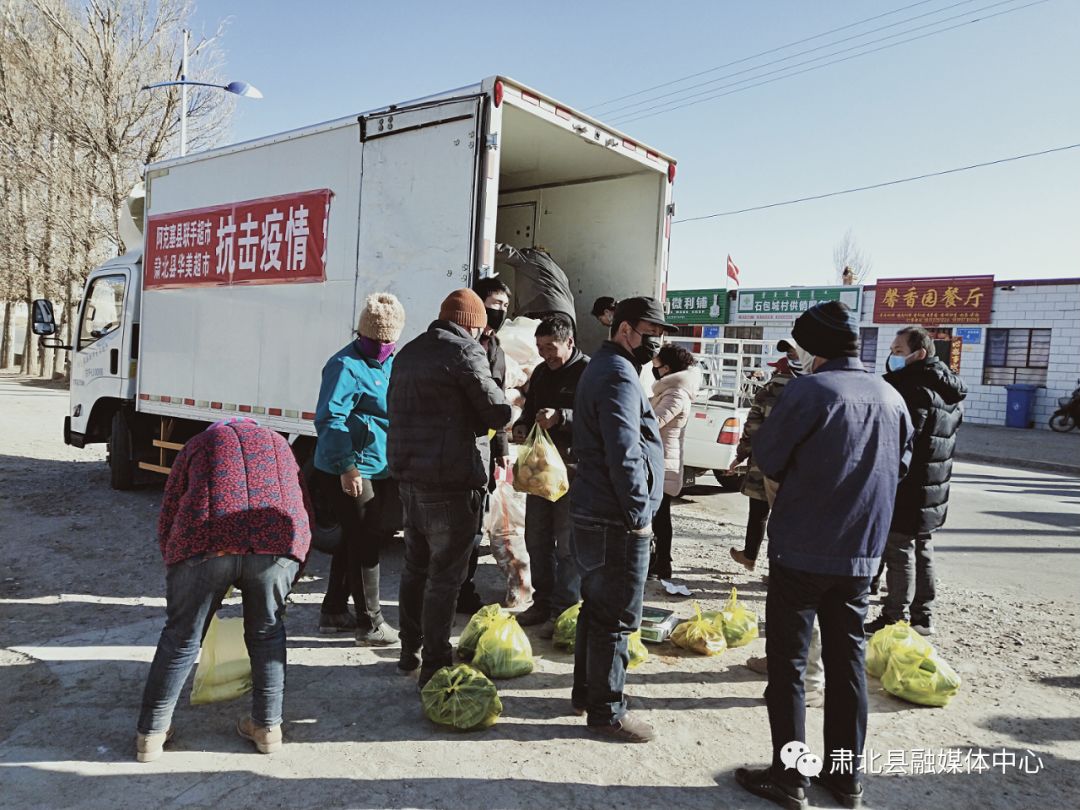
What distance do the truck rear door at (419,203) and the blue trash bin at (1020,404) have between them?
20.8m

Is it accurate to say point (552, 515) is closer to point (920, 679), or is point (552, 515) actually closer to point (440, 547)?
point (440, 547)

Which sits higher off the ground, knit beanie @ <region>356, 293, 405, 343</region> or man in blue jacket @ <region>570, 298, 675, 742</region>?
knit beanie @ <region>356, 293, 405, 343</region>

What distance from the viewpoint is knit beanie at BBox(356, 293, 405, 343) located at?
4055mm

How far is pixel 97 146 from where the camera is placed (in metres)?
22.1

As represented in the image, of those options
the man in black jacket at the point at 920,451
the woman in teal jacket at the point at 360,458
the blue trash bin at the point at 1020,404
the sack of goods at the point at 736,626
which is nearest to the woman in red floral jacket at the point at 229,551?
the woman in teal jacket at the point at 360,458

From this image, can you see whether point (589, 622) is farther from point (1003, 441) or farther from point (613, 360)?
point (1003, 441)

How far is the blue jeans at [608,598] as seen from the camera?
3215mm

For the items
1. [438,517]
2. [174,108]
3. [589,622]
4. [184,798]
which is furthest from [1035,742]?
[174,108]

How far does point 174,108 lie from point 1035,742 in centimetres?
2551

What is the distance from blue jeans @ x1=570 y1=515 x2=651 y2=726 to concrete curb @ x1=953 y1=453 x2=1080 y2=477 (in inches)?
537

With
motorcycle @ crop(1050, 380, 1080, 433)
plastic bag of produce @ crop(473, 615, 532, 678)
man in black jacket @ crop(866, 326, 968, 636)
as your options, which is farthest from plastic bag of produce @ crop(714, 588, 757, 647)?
motorcycle @ crop(1050, 380, 1080, 433)

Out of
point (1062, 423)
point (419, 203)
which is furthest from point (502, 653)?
point (1062, 423)

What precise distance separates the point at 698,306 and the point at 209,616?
86.9 feet

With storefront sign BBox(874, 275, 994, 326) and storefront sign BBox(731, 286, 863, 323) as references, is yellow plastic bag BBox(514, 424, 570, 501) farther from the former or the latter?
storefront sign BBox(731, 286, 863, 323)
